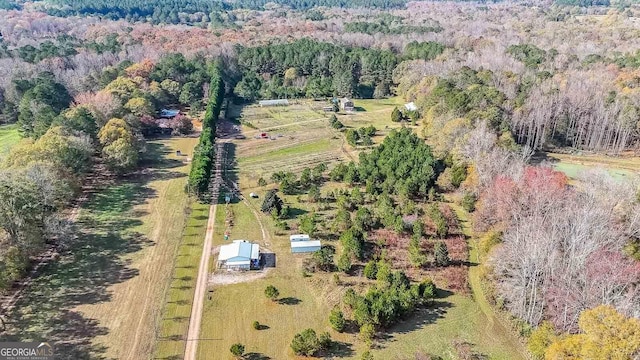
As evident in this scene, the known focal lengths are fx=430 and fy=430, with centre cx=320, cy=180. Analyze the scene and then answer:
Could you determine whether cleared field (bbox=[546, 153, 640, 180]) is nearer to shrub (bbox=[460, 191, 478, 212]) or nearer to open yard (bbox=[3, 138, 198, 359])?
shrub (bbox=[460, 191, 478, 212])

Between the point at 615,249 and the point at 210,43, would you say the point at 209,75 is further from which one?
the point at 615,249

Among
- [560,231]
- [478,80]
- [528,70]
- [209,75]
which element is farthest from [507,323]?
[209,75]

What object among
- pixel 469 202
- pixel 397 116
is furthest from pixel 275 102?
pixel 469 202

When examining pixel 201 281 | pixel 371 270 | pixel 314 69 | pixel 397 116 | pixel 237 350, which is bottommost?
pixel 201 281

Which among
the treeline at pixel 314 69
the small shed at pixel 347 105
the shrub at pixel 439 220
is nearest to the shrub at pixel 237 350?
the shrub at pixel 439 220

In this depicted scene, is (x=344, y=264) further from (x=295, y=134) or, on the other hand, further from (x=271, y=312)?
(x=295, y=134)

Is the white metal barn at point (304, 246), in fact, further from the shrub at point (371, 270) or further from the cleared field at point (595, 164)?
the cleared field at point (595, 164)
